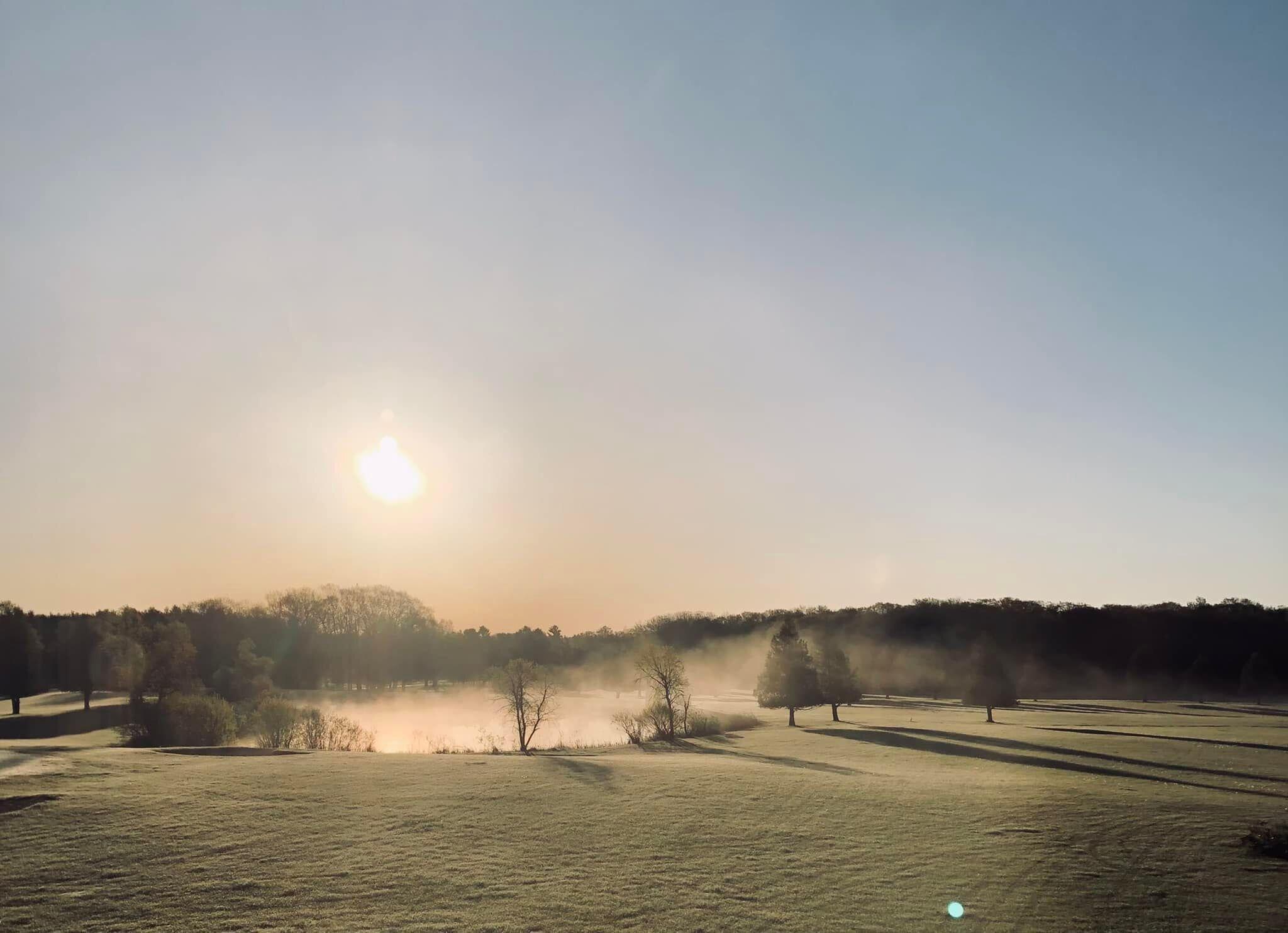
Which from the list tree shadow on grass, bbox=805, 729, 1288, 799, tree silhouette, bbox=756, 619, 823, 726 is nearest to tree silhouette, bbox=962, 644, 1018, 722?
tree silhouette, bbox=756, 619, 823, 726

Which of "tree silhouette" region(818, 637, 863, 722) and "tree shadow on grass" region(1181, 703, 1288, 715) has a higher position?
"tree silhouette" region(818, 637, 863, 722)

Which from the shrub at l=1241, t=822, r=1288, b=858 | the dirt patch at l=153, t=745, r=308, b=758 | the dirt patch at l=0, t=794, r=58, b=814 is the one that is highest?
the dirt patch at l=0, t=794, r=58, b=814

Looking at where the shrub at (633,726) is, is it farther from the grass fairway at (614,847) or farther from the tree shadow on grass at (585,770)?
the grass fairway at (614,847)

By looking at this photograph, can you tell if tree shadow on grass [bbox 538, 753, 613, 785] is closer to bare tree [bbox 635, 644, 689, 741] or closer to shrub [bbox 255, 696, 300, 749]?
bare tree [bbox 635, 644, 689, 741]

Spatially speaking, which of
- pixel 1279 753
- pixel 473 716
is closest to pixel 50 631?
pixel 473 716

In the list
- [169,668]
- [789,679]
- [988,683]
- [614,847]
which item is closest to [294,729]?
[169,668]

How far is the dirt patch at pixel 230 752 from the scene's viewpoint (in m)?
36.9

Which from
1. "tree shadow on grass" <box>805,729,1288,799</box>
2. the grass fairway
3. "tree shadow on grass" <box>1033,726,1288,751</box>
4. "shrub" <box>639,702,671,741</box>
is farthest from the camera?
"shrub" <box>639,702,671,741</box>

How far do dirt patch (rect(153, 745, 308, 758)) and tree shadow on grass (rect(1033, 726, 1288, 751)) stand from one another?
2183 inches

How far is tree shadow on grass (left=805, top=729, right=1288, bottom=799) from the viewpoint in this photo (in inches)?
1339

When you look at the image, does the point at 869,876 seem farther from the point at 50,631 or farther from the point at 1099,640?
the point at 1099,640

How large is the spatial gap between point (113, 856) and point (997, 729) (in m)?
60.8

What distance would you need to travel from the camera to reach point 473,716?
115m

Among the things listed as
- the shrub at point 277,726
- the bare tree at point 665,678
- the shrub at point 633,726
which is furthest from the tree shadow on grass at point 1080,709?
the shrub at point 277,726
